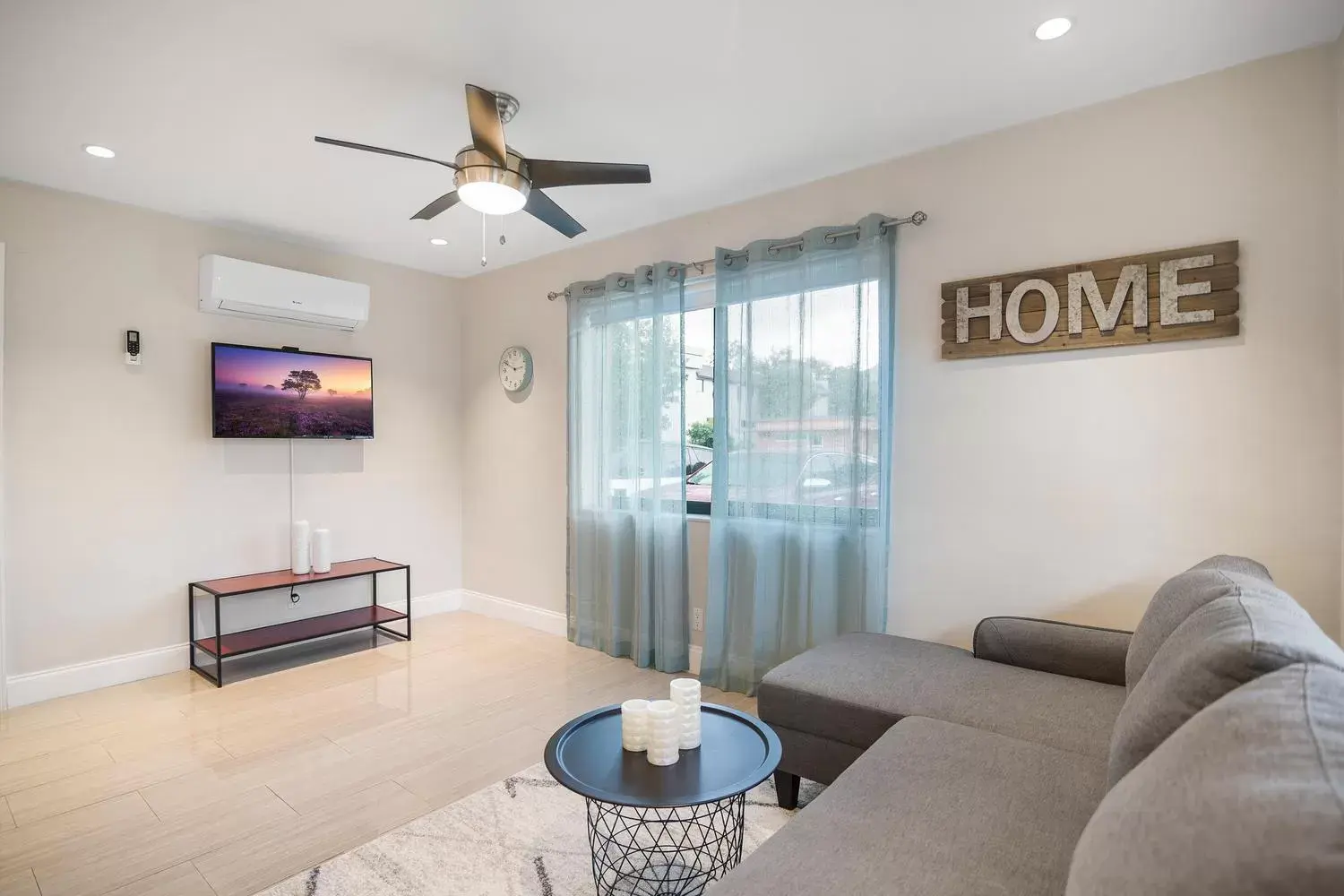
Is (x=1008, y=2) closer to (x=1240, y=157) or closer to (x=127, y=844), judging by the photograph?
(x=1240, y=157)

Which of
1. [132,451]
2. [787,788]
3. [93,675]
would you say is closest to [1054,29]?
[787,788]

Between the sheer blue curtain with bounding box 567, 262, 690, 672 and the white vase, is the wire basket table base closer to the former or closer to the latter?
the sheer blue curtain with bounding box 567, 262, 690, 672

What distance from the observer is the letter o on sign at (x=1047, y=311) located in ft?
8.86

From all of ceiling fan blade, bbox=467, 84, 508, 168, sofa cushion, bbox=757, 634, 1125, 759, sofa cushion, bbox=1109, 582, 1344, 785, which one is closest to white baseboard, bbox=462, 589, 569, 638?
sofa cushion, bbox=757, 634, 1125, 759

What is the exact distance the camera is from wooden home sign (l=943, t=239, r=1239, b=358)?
2.39m

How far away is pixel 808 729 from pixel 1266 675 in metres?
1.55

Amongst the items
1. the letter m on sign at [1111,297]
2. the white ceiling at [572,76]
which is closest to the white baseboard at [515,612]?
the white ceiling at [572,76]

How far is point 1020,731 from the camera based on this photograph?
6.42ft

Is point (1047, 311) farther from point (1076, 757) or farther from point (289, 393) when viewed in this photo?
point (289, 393)

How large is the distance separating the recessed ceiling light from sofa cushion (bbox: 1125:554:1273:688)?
1.69 metres

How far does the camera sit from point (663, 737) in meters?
1.79

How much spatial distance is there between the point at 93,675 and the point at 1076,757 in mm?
4534

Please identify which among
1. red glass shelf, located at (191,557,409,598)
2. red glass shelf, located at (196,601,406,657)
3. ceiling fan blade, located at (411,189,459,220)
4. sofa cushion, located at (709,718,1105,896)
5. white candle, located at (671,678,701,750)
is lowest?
red glass shelf, located at (196,601,406,657)

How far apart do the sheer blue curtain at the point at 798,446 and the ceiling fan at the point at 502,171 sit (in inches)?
44.6
